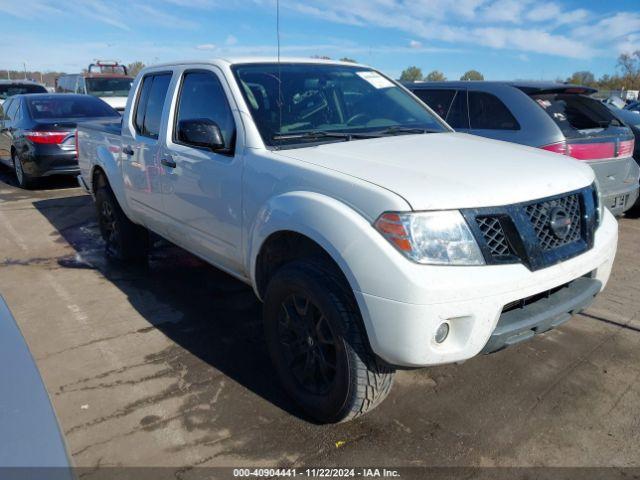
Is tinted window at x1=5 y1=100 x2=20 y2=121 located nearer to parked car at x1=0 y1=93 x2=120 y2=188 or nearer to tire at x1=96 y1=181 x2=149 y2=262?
parked car at x1=0 y1=93 x2=120 y2=188

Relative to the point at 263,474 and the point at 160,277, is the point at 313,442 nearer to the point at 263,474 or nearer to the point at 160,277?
the point at 263,474

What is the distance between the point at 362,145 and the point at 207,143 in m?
0.98

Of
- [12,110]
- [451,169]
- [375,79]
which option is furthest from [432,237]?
[12,110]

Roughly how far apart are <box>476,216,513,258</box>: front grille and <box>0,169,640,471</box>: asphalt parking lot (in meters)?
1.02

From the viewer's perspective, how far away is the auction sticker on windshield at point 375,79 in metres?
4.14

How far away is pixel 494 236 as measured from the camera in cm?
248

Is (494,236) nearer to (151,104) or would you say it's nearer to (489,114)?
(151,104)

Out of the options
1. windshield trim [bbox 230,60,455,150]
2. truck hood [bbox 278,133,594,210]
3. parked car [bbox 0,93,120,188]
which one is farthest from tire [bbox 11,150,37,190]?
truck hood [bbox 278,133,594,210]

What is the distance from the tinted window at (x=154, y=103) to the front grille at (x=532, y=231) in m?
2.83

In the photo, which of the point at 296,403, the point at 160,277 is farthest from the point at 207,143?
the point at 160,277

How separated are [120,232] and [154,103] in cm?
147

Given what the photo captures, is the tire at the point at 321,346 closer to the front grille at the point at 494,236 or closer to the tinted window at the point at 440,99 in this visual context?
the front grille at the point at 494,236

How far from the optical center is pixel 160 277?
5.19 meters

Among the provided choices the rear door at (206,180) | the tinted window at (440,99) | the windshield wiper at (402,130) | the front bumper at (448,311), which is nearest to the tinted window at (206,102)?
the rear door at (206,180)
